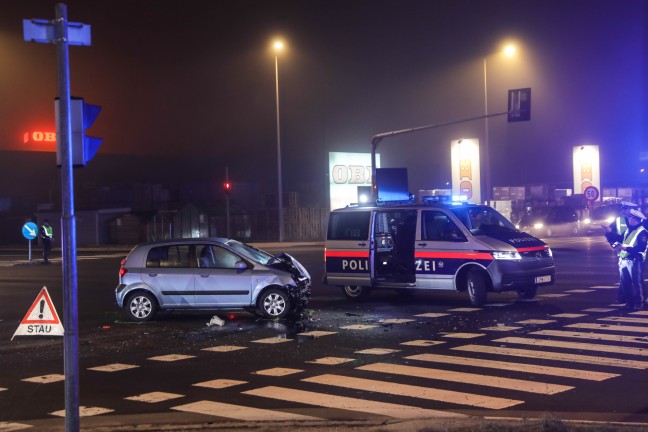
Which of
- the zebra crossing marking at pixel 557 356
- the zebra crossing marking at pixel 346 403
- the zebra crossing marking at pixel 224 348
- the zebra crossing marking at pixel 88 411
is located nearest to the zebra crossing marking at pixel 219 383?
the zebra crossing marking at pixel 346 403

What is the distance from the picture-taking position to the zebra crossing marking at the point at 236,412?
7824 millimetres

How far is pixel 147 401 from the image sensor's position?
8750mm

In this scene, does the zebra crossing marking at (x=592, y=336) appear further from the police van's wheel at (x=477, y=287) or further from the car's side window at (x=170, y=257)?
the car's side window at (x=170, y=257)

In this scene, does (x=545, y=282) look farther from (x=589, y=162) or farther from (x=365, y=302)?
(x=589, y=162)

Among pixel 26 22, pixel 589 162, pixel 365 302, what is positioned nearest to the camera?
pixel 26 22

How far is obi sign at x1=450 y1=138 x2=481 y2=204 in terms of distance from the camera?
4628 cm

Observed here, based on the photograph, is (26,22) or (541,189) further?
(541,189)

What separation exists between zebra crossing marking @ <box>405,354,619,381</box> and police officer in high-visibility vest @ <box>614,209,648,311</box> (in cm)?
613

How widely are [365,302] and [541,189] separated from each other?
168 feet

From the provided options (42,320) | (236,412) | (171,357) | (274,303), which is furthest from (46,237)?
(236,412)

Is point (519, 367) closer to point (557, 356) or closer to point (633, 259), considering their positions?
point (557, 356)

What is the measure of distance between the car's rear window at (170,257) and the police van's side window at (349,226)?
4.08 metres

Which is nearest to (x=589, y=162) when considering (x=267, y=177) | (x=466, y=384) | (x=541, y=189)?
(x=541, y=189)

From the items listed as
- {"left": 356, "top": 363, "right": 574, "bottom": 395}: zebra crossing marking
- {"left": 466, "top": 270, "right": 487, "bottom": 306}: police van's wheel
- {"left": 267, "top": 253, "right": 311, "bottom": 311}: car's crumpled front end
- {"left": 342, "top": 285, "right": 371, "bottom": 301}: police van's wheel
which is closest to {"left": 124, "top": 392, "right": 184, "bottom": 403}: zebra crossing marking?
{"left": 356, "top": 363, "right": 574, "bottom": 395}: zebra crossing marking
